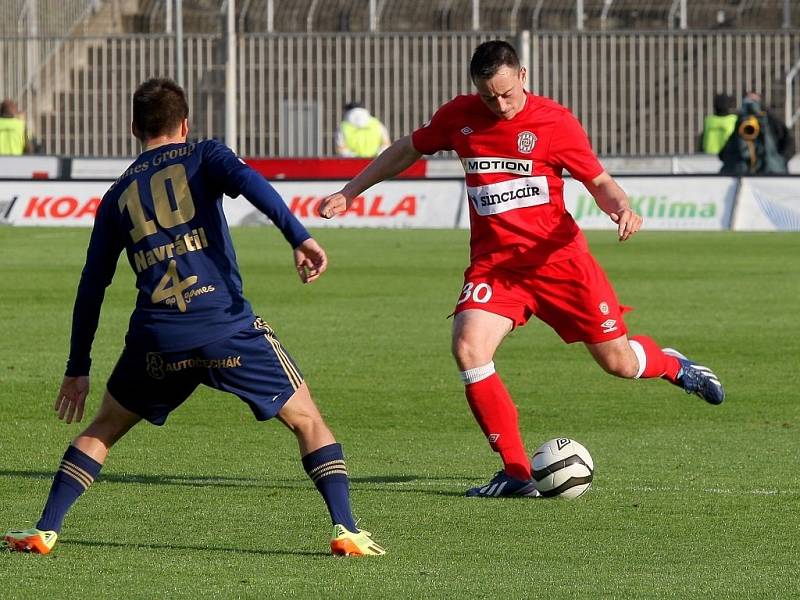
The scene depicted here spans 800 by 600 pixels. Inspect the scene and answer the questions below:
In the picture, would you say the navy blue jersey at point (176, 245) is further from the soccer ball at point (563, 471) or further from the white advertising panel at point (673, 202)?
the white advertising panel at point (673, 202)

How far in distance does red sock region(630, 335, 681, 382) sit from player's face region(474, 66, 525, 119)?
4.87 feet

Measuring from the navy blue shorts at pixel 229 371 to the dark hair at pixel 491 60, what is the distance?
6.26ft

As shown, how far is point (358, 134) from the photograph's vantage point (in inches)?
1154

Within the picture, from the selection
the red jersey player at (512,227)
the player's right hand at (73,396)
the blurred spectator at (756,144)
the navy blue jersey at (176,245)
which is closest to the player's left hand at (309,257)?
the navy blue jersey at (176,245)

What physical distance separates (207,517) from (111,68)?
90.6 feet

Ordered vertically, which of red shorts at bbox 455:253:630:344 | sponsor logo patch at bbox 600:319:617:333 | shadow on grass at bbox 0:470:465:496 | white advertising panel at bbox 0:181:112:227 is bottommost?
white advertising panel at bbox 0:181:112:227

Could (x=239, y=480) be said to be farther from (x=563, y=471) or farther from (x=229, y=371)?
(x=229, y=371)

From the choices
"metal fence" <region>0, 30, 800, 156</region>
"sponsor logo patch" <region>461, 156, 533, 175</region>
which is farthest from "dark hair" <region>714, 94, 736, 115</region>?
"sponsor logo patch" <region>461, 156, 533, 175</region>

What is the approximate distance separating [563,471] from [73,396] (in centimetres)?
224

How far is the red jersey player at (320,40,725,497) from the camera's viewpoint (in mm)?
7645

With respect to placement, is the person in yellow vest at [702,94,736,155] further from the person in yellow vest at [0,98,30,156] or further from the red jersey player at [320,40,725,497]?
the red jersey player at [320,40,725,497]

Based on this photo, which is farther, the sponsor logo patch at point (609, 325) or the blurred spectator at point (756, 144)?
the blurred spectator at point (756, 144)

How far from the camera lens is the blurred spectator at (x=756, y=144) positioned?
85.1 ft

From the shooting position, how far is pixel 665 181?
78.5 ft
